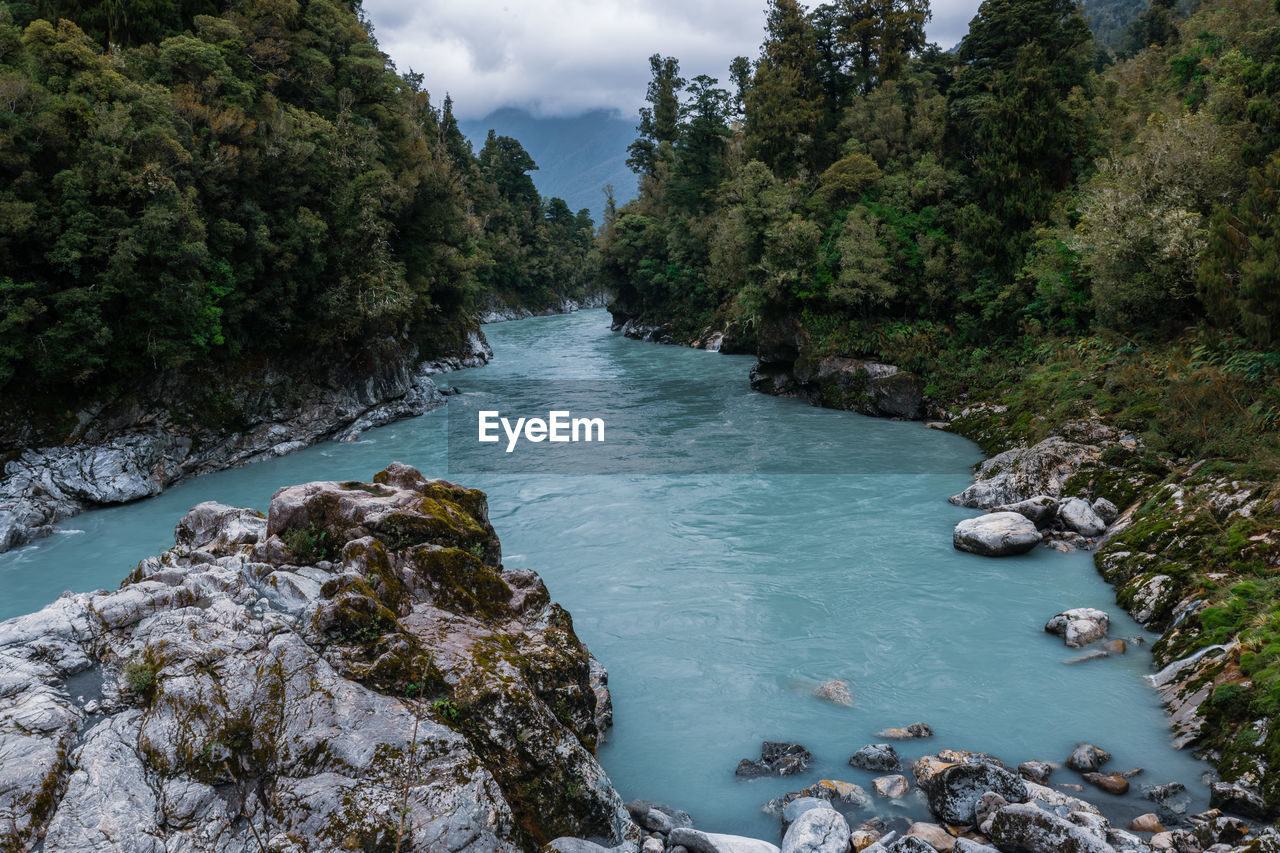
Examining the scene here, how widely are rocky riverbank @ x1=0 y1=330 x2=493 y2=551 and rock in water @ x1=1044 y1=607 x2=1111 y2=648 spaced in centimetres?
1913

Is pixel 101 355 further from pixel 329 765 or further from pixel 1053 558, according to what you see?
pixel 1053 558

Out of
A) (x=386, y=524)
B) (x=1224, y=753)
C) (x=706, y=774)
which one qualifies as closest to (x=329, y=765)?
(x=386, y=524)

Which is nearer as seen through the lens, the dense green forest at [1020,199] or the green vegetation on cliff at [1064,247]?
the green vegetation on cliff at [1064,247]

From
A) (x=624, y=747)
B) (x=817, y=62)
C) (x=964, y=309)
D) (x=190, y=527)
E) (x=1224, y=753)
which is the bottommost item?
(x=624, y=747)

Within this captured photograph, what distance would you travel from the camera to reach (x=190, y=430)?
20203 mm

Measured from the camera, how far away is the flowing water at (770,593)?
26.9 ft

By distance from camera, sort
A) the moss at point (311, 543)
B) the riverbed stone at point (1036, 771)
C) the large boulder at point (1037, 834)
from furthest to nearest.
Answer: the moss at point (311, 543) < the riverbed stone at point (1036, 771) < the large boulder at point (1037, 834)

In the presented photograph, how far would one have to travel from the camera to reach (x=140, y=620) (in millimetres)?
6777

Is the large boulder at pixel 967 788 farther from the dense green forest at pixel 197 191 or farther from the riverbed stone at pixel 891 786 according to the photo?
the dense green forest at pixel 197 191

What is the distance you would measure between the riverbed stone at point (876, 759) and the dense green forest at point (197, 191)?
17.9 m

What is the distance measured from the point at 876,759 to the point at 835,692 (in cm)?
149

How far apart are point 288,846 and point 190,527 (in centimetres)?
605

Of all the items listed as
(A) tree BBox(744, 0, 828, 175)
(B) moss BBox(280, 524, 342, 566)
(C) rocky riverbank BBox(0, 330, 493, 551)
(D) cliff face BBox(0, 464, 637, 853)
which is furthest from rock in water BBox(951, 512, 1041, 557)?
(A) tree BBox(744, 0, 828, 175)

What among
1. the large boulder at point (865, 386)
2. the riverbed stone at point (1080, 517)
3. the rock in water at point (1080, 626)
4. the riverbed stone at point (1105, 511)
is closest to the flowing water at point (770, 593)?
the rock in water at point (1080, 626)
